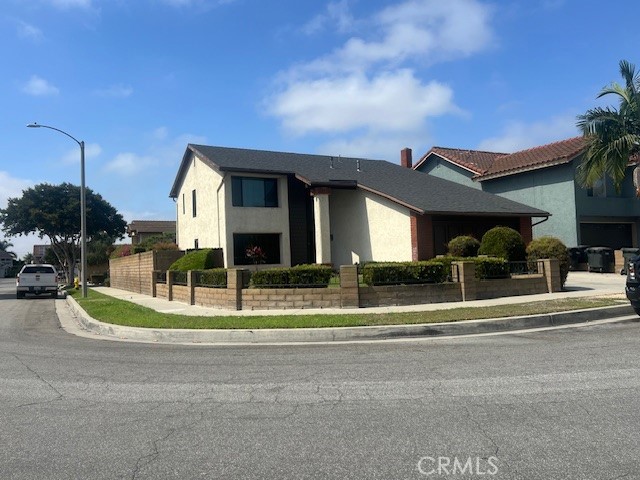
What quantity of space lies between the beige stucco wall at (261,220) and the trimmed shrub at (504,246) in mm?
9588

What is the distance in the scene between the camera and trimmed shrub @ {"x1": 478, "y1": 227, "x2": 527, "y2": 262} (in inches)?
738

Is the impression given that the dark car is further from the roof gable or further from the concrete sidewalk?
the roof gable

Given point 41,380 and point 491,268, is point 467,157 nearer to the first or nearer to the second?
point 491,268

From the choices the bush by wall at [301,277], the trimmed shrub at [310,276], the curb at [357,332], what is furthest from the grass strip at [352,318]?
the trimmed shrub at [310,276]

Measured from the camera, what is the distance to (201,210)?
26.9 meters

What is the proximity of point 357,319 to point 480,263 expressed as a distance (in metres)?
6.15

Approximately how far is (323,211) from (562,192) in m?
13.1

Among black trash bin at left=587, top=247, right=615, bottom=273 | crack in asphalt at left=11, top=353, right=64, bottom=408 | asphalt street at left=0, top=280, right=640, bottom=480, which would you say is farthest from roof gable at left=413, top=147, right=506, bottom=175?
crack in asphalt at left=11, top=353, right=64, bottom=408

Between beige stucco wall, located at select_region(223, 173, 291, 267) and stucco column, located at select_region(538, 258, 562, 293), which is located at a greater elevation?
beige stucco wall, located at select_region(223, 173, 291, 267)

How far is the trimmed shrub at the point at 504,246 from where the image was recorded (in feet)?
61.5

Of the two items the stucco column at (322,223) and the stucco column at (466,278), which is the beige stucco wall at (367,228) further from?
the stucco column at (466,278)

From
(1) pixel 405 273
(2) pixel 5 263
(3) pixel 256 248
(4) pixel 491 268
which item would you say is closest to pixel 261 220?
(3) pixel 256 248

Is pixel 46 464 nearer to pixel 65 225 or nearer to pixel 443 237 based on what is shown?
pixel 443 237

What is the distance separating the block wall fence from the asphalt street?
17.3ft
